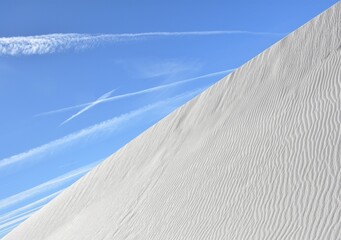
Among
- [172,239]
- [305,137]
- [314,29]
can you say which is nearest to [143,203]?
[172,239]

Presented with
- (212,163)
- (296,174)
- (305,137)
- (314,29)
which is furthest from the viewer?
(314,29)

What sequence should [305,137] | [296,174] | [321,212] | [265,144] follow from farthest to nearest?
[265,144]
[305,137]
[296,174]
[321,212]

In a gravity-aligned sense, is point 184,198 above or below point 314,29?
below

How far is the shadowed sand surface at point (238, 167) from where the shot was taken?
26.0 feet

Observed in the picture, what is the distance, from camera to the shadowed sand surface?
7.93 m

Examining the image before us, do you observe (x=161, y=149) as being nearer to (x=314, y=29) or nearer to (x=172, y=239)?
(x=314, y=29)

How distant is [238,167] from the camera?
10219 millimetres

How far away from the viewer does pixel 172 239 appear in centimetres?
891

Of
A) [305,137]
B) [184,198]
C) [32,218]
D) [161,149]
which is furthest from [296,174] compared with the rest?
[32,218]

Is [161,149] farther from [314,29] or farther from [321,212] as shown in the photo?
[321,212]

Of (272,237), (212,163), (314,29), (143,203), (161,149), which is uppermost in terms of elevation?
(314,29)

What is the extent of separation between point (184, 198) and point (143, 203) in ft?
4.82

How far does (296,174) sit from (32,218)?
11.0 meters

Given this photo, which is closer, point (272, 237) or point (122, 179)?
point (272, 237)
